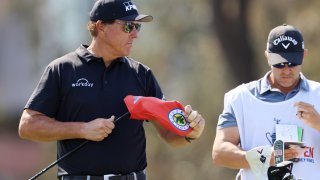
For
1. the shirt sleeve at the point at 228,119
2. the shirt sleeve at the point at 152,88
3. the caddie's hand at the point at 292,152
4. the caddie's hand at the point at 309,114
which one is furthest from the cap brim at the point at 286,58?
the shirt sleeve at the point at 152,88

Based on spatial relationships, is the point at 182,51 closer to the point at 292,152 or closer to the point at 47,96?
the point at 292,152

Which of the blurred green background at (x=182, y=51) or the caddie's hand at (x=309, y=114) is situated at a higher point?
the caddie's hand at (x=309, y=114)

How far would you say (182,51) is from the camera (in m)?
19.4

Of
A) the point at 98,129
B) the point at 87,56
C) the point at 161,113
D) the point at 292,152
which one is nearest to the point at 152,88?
the point at 161,113

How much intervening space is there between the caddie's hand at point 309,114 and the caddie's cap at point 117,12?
4.07 feet

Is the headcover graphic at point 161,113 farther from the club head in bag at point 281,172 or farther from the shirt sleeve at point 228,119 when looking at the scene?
the club head in bag at point 281,172

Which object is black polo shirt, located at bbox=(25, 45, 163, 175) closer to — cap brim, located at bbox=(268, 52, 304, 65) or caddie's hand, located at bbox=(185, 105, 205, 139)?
caddie's hand, located at bbox=(185, 105, 205, 139)

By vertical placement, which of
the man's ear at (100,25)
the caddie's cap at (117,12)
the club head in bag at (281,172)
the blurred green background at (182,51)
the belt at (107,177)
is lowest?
the blurred green background at (182,51)

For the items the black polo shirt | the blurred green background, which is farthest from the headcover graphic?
the blurred green background

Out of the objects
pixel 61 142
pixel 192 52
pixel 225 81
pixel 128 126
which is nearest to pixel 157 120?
pixel 128 126

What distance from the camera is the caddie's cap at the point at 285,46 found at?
6.86m

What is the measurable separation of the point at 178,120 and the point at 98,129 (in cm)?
58

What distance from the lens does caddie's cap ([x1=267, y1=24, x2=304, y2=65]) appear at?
6.86 meters

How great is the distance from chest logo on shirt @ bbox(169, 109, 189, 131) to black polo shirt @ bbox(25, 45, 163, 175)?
273mm
